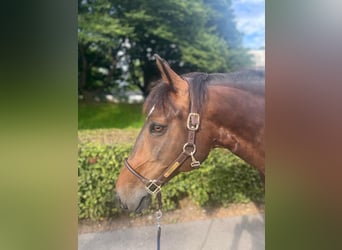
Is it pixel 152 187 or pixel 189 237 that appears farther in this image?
pixel 189 237

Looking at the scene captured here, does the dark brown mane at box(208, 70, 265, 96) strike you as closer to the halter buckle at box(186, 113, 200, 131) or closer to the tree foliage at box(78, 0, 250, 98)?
the halter buckle at box(186, 113, 200, 131)

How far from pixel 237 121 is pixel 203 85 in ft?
0.66

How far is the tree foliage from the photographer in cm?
345

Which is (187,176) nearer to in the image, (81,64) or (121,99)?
(121,99)

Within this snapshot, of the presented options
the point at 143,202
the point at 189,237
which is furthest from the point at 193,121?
the point at 189,237

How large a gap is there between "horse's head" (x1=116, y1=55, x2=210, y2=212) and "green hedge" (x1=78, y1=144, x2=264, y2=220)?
103cm

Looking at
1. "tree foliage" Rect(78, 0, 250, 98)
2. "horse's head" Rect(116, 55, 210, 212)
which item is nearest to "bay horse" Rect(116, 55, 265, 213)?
"horse's head" Rect(116, 55, 210, 212)

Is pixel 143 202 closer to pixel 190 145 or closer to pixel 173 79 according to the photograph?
pixel 190 145

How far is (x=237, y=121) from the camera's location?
118 cm

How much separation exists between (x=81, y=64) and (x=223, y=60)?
173 centimetres
